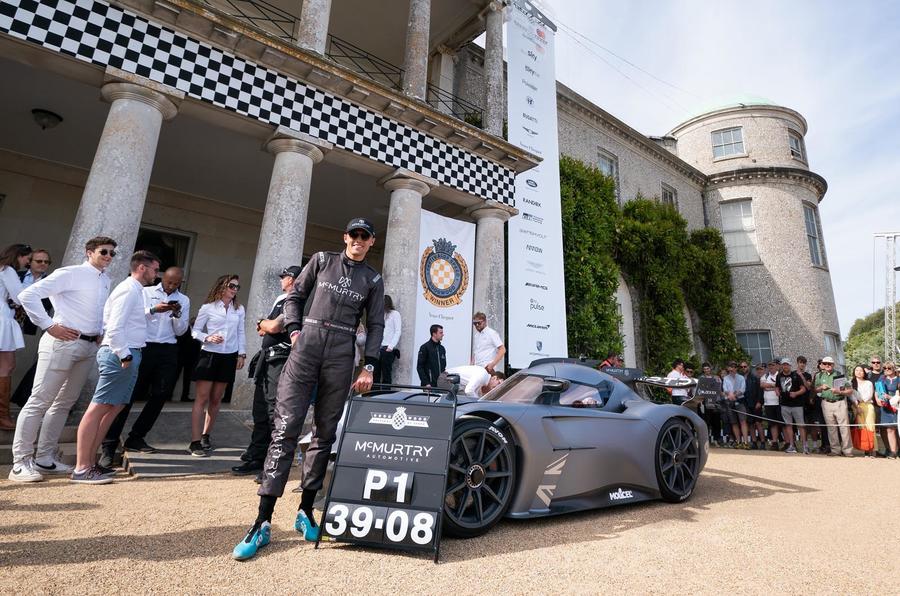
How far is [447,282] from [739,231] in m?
14.7

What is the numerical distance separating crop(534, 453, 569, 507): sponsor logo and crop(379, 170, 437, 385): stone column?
4314 mm

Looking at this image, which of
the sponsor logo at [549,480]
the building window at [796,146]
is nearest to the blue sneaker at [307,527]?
the sponsor logo at [549,480]

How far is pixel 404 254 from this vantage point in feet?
24.8

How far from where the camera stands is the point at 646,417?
11.9ft

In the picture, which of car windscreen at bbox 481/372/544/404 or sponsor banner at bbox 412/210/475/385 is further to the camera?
sponsor banner at bbox 412/210/475/385

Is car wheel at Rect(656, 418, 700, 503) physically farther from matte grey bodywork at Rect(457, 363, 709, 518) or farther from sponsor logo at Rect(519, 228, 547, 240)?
sponsor logo at Rect(519, 228, 547, 240)

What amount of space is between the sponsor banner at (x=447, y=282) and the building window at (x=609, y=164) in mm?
8209

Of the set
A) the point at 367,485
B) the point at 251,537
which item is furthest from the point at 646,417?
the point at 251,537

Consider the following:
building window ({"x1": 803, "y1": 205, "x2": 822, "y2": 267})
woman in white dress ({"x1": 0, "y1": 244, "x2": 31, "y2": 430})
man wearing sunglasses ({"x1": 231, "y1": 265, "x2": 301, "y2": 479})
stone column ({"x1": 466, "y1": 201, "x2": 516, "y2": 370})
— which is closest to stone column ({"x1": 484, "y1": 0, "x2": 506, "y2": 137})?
stone column ({"x1": 466, "y1": 201, "x2": 516, "y2": 370})

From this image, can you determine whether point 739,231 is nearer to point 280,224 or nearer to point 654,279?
point 654,279

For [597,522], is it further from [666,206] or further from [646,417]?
[666,206]

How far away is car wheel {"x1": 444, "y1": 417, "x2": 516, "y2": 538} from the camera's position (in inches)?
103

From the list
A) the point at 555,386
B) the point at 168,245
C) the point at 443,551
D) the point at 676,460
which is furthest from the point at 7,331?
the point at 676,460

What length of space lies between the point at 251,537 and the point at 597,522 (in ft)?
7.27
